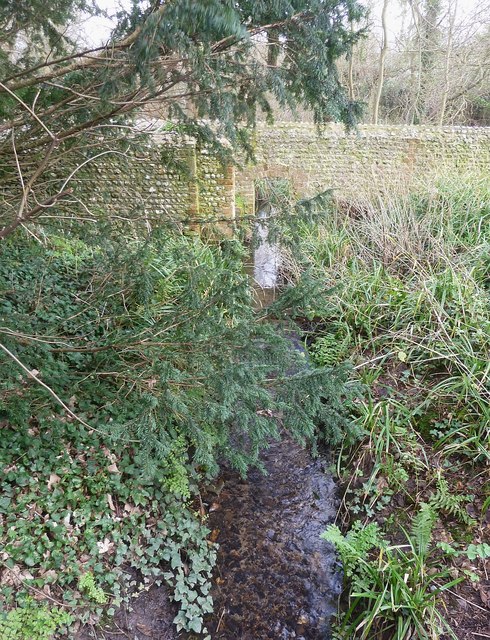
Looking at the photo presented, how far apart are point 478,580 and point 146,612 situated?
192 centimetres

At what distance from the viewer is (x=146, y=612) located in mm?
2545

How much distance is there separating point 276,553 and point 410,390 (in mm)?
1712

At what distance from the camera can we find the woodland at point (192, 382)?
2.26 m

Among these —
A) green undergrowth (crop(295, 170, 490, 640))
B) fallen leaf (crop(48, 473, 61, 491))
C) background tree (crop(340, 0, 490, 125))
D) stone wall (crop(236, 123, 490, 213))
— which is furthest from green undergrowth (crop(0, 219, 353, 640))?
background tree (crop(340, 0, 490, 125))

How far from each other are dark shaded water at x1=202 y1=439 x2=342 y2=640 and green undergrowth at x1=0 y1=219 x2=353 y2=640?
165 millimetres

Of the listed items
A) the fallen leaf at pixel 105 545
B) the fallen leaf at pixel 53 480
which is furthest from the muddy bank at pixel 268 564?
the fallen leaf at pixel 53 480

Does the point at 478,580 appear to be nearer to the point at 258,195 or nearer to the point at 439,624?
the point at 439,624

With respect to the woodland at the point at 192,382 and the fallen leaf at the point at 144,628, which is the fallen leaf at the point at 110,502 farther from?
the fallen leaf at the point at 144,628

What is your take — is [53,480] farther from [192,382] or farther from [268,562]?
[268,562]

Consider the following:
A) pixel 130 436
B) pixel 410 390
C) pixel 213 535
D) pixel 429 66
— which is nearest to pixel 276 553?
pixel 213 535

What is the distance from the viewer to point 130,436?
3.17 metres

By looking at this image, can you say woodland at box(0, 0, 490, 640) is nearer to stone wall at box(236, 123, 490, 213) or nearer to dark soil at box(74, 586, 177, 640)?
dark soil at box(74, 586, 177, 640)

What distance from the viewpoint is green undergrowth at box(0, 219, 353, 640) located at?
2434 millimetres

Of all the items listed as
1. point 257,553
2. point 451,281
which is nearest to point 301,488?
point 257,553
